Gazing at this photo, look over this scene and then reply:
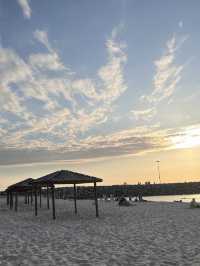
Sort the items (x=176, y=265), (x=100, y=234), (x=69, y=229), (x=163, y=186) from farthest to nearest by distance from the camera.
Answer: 1. (x=163, y=186)
2. (x=69, y=229)
3. (x=100, y=234)
4. (x=176, y=265)

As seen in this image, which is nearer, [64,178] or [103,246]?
[103,246]

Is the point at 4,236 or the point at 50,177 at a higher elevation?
the point at 50,177

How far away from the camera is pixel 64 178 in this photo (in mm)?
22578

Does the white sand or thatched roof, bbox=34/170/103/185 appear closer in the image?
the white sand

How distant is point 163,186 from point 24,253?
412 ft

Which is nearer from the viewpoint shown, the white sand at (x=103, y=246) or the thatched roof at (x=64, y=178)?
the white sand at (x=103, y=246)

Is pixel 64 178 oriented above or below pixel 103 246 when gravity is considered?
above

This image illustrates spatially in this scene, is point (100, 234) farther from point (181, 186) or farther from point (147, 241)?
point (181, 186)

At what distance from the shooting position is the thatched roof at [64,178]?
2233 centimetres

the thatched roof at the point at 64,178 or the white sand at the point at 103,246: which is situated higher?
the thatched roof at the point at 64,178

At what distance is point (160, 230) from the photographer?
16.5 m

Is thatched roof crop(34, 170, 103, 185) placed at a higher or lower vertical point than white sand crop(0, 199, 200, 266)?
higher

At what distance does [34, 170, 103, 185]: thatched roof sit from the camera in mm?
22328

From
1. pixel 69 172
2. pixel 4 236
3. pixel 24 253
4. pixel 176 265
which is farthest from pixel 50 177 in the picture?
pixel 176 265
